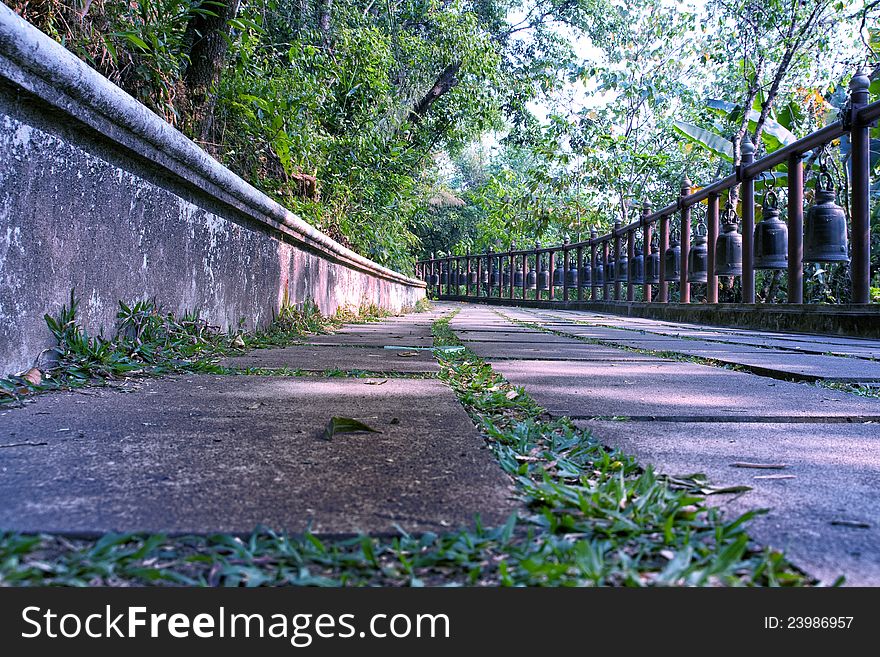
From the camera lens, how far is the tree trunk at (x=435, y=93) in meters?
11.4

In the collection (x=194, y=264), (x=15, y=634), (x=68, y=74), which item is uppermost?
(x=68, y=74)

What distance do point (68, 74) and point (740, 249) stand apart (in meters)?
6.60

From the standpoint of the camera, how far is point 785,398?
175 cm

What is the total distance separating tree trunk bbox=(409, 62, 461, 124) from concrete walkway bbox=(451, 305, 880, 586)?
9.39 m

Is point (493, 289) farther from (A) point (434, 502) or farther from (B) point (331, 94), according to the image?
(A) point (434, 502)

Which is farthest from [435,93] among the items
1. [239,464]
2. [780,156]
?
[239,464]

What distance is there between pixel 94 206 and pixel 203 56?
163cm

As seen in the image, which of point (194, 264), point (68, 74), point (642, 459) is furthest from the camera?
point (194, 264)

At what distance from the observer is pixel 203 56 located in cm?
321

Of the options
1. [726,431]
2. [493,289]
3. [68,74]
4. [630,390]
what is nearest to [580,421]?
[726,431]

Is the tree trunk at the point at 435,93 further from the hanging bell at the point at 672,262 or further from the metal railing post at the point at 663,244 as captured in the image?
the hanging bell at the point at 672,262

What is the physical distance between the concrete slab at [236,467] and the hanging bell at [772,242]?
523 centimetres

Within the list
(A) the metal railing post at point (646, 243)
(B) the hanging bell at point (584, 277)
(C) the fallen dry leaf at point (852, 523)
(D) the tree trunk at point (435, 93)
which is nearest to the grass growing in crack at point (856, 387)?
(C) the fallen dry leaf at point (852, 523)

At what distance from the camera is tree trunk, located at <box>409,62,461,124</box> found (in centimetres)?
1139
